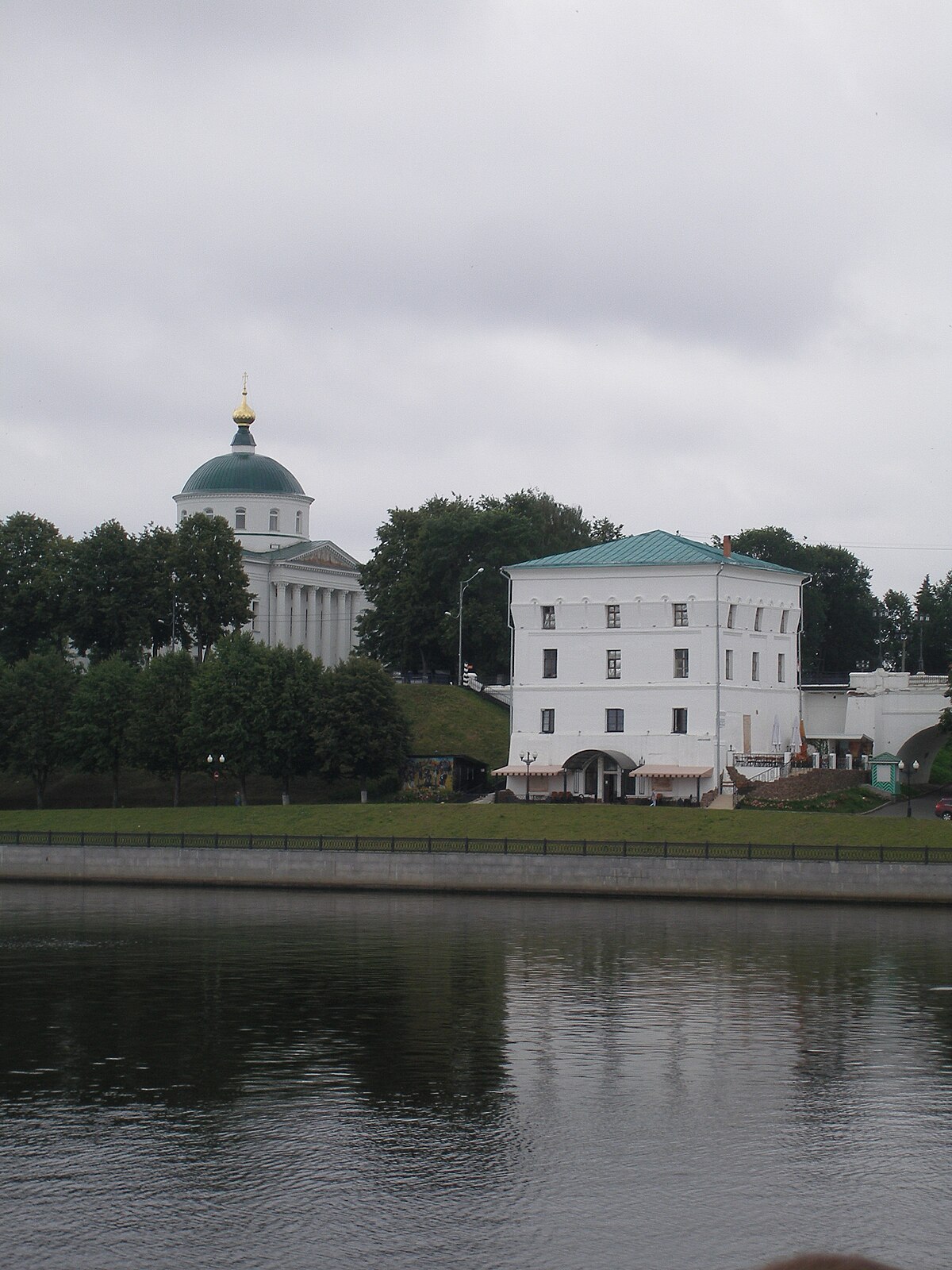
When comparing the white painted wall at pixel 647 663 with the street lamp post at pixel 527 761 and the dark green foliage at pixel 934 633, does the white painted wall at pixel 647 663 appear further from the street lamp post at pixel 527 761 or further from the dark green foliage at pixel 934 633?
the dark green foliage at pixel 934 633

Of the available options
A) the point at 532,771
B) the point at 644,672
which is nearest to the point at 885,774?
the point at 644,672

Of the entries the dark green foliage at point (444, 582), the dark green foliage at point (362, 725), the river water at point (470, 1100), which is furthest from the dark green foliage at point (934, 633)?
the river water at point (470, 1100)

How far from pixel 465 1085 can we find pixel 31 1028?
938 centimetres

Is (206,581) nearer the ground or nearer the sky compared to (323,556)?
nearer the ground

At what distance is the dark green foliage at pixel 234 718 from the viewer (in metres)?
80.2

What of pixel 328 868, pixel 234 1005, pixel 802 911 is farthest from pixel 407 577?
pixel 234 1005

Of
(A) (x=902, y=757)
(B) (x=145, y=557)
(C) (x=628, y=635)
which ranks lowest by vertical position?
(A) (x=902, y=757)

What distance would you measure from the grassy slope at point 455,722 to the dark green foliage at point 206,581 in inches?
509

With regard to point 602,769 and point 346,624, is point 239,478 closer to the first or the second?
point 346,624

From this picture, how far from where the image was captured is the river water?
19438 millimetres

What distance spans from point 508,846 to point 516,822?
880 centimetres

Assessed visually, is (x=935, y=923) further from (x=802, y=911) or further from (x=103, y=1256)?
(x=103, y=1256)

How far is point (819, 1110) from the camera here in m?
25.5

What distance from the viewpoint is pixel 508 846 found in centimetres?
6022
